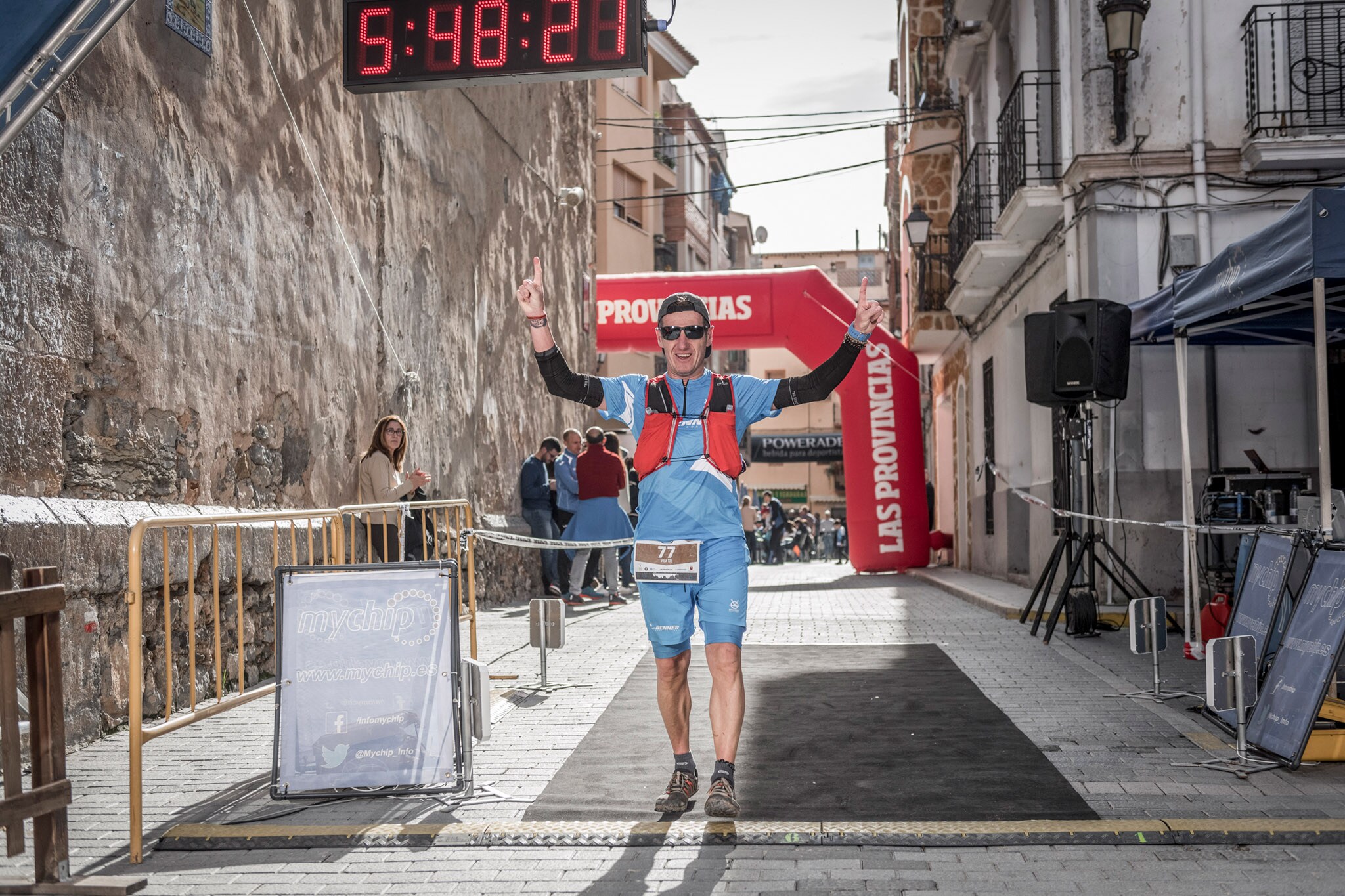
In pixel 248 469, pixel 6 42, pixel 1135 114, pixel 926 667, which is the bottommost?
pixel 926 667

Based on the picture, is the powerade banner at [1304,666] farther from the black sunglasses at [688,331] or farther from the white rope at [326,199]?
the white rope at [326,199]

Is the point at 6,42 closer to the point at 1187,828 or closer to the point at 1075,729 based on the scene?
the point at 1187,828

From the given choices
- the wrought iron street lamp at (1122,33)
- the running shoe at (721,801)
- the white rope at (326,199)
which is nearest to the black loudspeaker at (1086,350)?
the wrought iron street lamp at (1122,33)

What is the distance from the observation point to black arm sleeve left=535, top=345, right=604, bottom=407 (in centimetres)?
542

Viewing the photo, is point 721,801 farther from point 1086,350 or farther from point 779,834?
point 1086,350

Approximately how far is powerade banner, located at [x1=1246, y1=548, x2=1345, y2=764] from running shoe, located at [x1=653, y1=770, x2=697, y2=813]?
8.02 feet

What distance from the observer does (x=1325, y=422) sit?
671cm

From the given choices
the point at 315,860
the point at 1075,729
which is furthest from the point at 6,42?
the point at 1075,729

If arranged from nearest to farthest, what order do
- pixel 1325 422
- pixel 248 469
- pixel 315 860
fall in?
pixel 315 860
pixel 1325 422
pixel 248 469

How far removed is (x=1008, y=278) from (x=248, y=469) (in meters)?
11.7

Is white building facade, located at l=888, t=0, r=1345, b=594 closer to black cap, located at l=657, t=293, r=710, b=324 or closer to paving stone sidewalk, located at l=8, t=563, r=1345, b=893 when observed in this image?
paving stone sidewalk, located at l=8, t=563, r=1345, b=893

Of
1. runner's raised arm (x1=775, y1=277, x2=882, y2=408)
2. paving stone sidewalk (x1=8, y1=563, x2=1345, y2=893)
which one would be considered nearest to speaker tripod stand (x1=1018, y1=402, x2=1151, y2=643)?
paving stone sidewalk (x1=8, y1=563, x2=1345, y2=893)

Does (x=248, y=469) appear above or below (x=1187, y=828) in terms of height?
above

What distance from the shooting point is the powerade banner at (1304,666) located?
5.57 m
